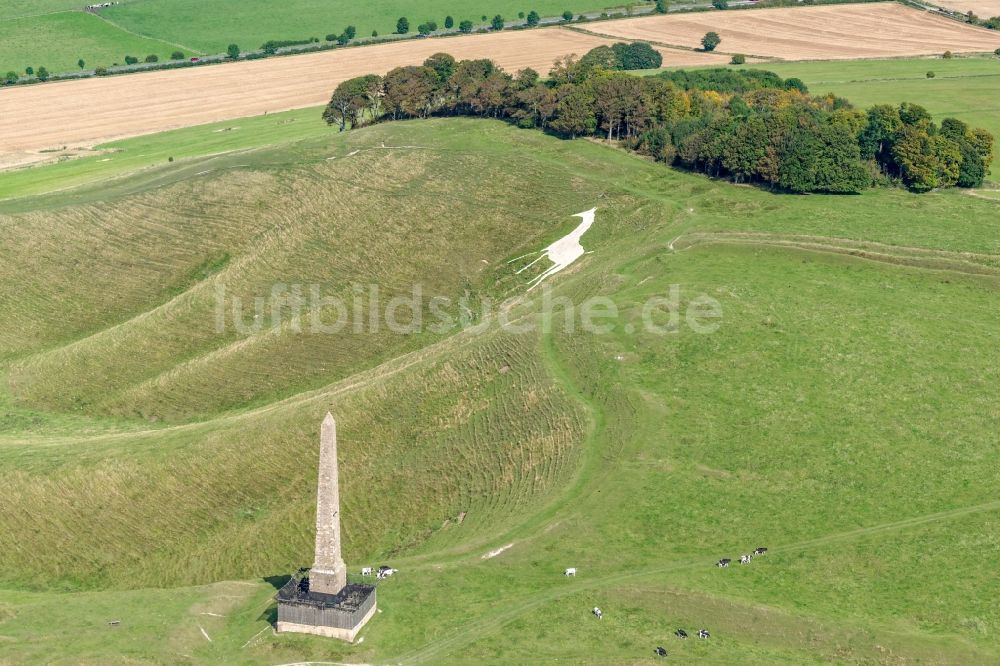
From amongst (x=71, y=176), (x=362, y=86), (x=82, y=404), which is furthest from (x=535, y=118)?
(x=82, y=404)

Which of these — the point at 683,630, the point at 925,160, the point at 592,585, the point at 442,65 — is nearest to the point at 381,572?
the point at 592,585

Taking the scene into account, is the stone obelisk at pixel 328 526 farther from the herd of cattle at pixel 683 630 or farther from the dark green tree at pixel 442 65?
the dark green tree at pixel 442 65

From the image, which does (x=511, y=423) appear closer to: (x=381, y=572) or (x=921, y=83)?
(x=381, y=572)

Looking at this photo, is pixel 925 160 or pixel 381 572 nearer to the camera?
pixel 381 572

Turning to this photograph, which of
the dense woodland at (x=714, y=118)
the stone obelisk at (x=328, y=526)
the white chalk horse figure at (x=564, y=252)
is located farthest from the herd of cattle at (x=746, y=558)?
the dense woodland at (x=714, y=118)

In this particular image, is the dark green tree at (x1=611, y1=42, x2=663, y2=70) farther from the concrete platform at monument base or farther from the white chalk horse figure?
the concrete platform at monument base

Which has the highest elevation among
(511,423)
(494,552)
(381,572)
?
(511,423)

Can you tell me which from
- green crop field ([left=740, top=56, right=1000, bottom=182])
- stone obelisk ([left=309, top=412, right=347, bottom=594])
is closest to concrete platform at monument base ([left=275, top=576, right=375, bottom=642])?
stone obelisk ([left=309, top=412, right=347, bottom=594])
